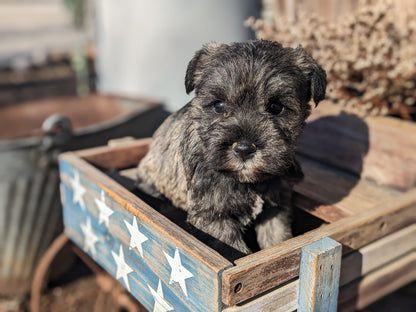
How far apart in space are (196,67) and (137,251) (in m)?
0.98

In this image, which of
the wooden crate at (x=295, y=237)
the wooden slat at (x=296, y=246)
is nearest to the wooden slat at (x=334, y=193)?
the wooden crate at (x=295, y=237)

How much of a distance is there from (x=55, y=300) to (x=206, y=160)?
3627 millimetres

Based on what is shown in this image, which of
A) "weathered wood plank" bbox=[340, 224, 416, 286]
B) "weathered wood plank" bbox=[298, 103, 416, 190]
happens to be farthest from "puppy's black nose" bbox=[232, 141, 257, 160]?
"weathered wood plank" bbox=[298, 103, 416, 190]

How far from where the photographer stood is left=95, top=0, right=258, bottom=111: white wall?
504 centimetres

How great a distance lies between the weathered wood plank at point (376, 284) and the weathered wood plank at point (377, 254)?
5 centimetres

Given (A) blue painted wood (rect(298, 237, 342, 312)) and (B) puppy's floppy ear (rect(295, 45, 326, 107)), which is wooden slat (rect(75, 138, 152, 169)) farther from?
(A) blue painted wood (rect(298, 237, 342, 312))

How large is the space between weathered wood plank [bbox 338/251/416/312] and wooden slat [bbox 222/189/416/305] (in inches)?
10.0

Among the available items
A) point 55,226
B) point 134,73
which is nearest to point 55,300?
point 55,226

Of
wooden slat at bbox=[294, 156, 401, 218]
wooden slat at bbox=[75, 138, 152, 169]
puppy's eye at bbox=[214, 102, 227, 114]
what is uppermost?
puppy's eye at bbox=[214, 102, 227, 114]

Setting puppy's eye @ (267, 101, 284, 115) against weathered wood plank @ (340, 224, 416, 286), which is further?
weathered wood plank @ (340, 224, 416, 286)

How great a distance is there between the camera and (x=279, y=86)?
2.07 m

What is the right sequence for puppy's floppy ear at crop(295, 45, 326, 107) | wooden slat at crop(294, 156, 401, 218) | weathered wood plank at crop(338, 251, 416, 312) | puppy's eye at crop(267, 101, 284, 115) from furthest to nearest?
1. wooden slat at crop(294, 156, 401, 218)
2. weathered wood plank at crop(338, 251, 416, 312)
3. puppy's floppy ear at crop(295, 45, 326, 107)
4. puppy's eye at crop(267, 101, 284, 115)

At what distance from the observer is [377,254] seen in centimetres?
245

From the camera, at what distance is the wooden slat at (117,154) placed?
3.28 m
